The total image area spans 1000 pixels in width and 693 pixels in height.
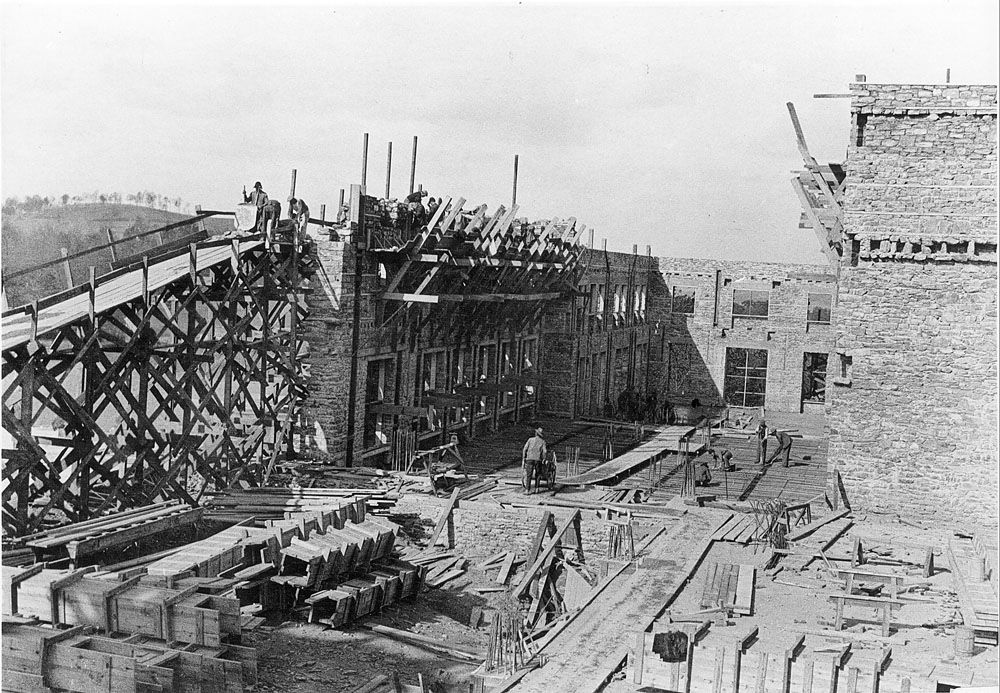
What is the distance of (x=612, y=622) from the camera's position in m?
12.7

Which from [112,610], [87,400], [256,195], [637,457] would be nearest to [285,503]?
[87,400]

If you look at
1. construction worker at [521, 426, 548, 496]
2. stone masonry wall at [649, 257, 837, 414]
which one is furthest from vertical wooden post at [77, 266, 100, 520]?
stone masonry wall at [649, 257, 837, 414]

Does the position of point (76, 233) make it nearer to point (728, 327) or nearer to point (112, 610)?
point (728, 327)

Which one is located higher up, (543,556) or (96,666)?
(96,666)

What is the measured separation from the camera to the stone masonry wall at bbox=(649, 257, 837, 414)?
38.7m

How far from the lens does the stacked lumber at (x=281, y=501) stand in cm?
1648

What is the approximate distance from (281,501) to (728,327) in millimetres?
25409

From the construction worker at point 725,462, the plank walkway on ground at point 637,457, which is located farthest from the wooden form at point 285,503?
the construction worker at point 725,462

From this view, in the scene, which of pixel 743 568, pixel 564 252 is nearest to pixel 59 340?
pixel 743 568

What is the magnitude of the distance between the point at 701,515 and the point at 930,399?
167 inches

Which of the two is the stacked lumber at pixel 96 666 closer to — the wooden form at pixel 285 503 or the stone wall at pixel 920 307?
the wooden form at pixel 285 503

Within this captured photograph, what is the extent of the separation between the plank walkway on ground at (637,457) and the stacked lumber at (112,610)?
11.2 m

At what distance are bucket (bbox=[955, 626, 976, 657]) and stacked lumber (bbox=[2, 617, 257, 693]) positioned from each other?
7.58 metres

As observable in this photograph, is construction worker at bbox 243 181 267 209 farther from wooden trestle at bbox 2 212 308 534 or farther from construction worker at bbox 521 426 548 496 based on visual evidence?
construction worker at bbox 521 426 548 496
